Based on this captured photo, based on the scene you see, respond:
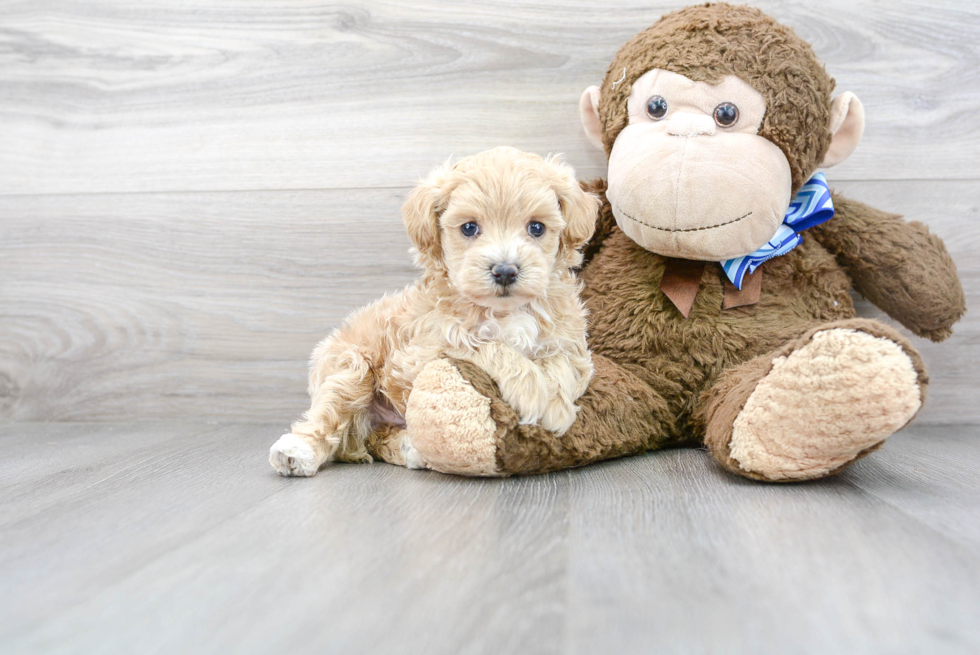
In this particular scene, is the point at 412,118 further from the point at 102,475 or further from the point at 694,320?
the point at 102,475

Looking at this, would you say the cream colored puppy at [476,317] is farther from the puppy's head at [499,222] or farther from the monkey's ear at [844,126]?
the monkey's ear at [844,126]

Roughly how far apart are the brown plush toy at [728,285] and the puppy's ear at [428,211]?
0.18 metres

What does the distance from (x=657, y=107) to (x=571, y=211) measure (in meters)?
0.24

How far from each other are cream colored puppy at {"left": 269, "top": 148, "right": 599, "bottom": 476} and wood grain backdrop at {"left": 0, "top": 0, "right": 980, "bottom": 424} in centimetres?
38

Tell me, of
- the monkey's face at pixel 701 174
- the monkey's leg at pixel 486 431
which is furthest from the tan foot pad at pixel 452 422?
the monkey's face at pixel 701 174

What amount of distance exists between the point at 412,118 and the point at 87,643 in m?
1.10

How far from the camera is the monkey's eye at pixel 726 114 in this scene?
106 cm

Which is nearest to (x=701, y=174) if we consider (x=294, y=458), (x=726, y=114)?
(x=726, y=114)

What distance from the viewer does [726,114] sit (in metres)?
1.06

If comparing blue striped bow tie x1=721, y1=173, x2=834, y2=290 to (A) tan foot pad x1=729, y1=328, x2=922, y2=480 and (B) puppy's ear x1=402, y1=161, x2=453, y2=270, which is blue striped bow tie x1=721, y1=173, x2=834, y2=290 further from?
(B) puppy's ear x1=402, y1=161, x2=453, y2=270

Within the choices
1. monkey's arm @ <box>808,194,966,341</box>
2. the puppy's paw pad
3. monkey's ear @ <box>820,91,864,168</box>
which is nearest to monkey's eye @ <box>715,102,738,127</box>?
monkey's ear @ <box>820,91,864,168</box>

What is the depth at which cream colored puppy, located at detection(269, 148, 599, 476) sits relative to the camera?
95cm

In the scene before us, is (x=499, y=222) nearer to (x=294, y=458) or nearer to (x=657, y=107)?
(x=657, y=107)

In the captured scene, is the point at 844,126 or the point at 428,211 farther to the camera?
the point at 844,126
